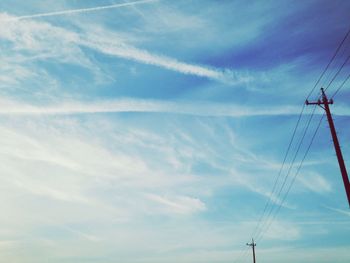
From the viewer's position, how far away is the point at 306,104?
842 inches

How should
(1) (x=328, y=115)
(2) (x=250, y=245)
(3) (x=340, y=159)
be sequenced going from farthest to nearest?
1. (2) (x=250, y=245)
2. (1) (x=328, y=115)
3. (3) (x=340, y=159)

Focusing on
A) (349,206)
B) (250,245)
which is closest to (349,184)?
(349,206)

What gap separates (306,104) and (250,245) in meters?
47.3

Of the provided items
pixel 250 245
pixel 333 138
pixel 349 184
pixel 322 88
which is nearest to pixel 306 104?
pixel 322 88

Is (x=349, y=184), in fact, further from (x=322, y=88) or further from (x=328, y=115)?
(x=322, y=88)

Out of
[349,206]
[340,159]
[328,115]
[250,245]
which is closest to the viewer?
[349,206]

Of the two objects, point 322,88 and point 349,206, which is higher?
point 322,88

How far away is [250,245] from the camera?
2482 inches

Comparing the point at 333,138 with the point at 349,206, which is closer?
the point at 349,206

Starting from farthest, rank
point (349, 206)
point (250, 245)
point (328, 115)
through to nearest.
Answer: point (250, 245), point (328, 115), point (349, 206)

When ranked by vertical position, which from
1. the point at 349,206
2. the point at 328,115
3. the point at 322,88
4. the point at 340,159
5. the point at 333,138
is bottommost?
the point at 349,206

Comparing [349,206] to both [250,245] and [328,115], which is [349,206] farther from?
[250,245]

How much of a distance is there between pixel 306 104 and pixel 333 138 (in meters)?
2.83

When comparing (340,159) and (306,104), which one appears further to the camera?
(306,104)
